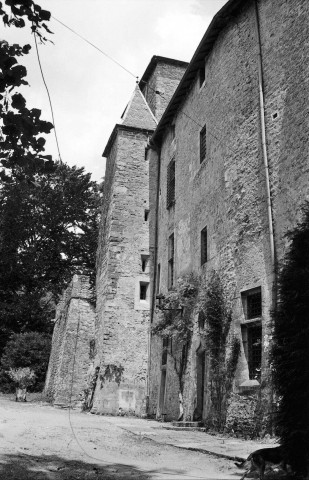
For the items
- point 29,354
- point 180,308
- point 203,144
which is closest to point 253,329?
point 180,308

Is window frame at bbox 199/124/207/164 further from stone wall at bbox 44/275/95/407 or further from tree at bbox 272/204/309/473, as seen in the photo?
stone wall at bbox 44/275/95/407

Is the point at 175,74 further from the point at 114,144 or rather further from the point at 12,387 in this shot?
the point at 12,387

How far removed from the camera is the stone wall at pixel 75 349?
64.4ft

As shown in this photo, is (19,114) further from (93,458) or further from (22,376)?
(22,376)

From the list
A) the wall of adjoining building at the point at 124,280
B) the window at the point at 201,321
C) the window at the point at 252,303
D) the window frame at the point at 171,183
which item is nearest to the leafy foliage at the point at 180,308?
the window at the point at 201,321

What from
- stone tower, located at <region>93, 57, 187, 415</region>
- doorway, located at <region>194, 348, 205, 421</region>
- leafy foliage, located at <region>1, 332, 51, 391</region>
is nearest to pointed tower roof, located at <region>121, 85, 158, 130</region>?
stone tower, located at <region>93, 57, 187, 415</region>

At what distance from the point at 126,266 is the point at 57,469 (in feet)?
38.8

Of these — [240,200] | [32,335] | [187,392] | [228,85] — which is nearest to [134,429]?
[187,392]

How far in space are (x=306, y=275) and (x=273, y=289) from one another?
12.6ft

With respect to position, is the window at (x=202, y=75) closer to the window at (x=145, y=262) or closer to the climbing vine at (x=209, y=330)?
the climbing vine at (x=209, y=330)

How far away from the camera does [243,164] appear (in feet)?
35.7

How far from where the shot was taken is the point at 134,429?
10.4m

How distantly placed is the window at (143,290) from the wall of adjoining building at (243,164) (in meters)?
2.71

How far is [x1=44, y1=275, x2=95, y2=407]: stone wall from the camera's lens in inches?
773
